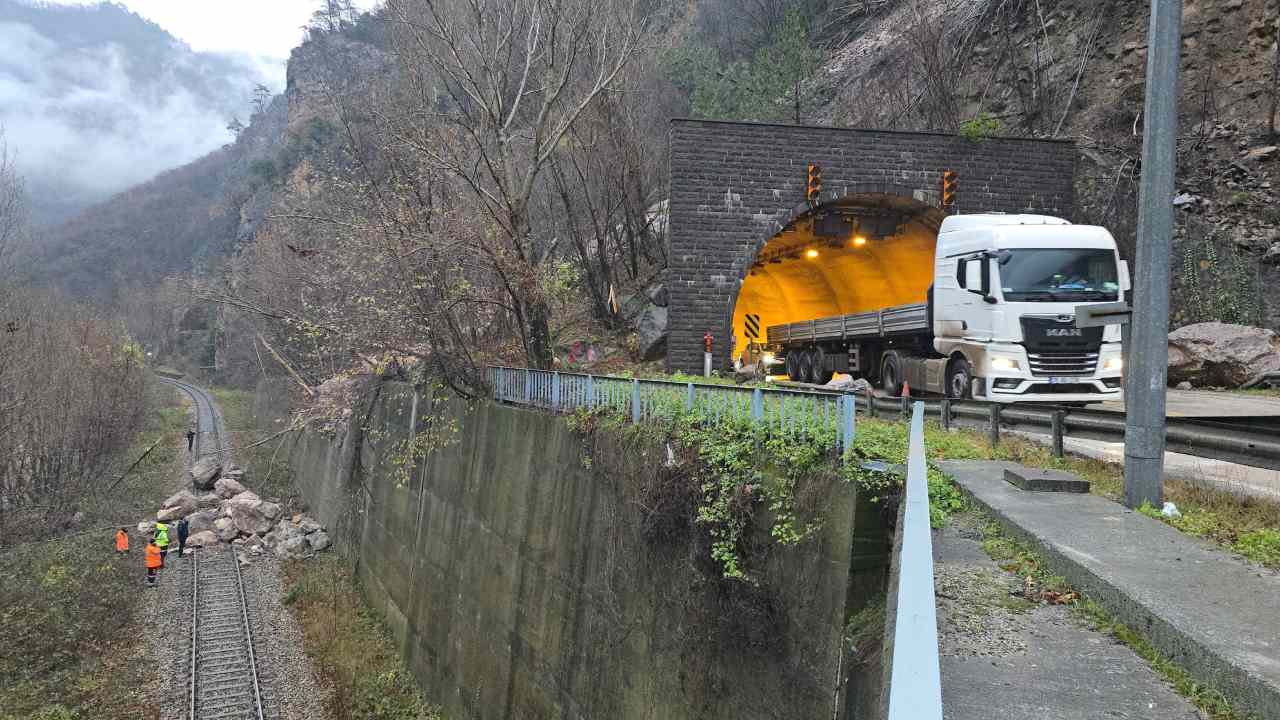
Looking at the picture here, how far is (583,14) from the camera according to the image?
18375mm

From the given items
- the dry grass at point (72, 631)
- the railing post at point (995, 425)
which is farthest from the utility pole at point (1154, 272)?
the dry grass at point (72, 631)

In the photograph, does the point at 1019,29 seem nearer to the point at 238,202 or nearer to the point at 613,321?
the point at 613,321

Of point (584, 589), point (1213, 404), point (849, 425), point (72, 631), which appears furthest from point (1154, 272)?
point (72, 631)

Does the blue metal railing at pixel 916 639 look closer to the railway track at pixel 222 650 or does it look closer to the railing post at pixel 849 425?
the railing post at pixel 849 425

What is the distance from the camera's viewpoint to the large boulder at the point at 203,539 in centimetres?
2678

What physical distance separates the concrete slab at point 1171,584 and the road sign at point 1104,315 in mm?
1642

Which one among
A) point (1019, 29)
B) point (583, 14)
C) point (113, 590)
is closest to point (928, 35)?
point (1019, 29)

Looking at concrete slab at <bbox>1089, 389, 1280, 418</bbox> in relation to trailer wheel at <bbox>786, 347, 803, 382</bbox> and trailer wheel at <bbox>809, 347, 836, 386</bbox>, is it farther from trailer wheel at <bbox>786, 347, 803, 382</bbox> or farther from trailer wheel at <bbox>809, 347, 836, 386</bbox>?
trailer wheel at <bbox>786, 347, 803, 382</bbox>

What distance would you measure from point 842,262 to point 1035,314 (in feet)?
53.5

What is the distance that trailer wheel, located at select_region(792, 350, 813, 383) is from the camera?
73.7ft

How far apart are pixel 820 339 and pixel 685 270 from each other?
4.77 m

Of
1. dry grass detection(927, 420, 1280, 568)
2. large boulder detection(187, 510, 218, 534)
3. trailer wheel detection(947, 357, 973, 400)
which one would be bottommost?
large boulder detection(187, 510, 218, 534)

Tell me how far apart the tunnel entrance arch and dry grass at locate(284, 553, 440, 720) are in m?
10.7

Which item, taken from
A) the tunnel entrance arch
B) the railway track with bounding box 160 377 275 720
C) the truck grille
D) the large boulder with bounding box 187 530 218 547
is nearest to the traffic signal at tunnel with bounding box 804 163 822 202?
the tunnel entrance arch
